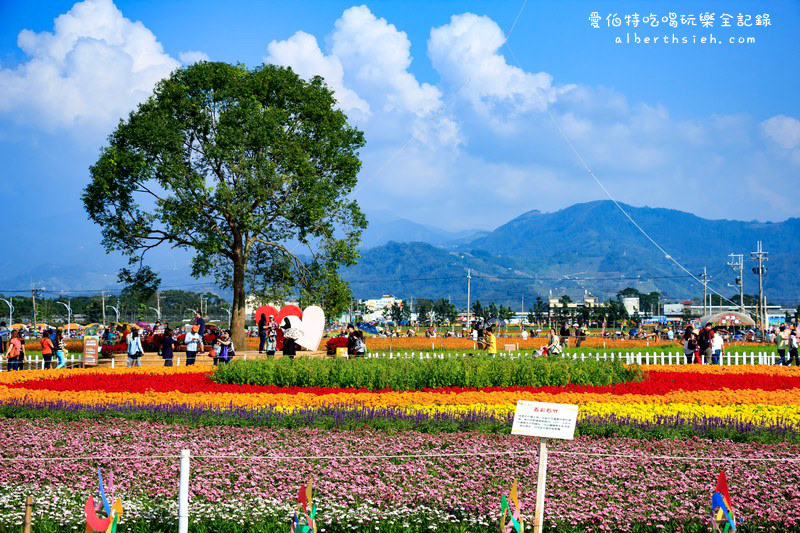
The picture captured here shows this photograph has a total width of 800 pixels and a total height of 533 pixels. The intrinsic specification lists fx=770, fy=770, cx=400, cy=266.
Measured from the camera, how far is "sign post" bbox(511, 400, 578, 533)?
238 inches

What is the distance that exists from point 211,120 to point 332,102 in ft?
18.5

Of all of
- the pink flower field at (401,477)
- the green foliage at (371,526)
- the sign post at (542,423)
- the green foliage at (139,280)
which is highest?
the green foliage at (139,280)

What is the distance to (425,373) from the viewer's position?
1717cm

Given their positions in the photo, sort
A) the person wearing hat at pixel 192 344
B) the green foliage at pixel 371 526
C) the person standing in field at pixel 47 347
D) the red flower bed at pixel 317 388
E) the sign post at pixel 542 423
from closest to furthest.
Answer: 1. the sign post at pixel 542 423
2. the green foliage at pixel 371 526
3. the red flower bed at pixel 317 388
4. the person standing in field at pixel 47 347
5. the person wearing hat at pixel 192 344

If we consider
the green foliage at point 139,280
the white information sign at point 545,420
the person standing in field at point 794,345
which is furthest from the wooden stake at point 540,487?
the green foliage at point 139,280

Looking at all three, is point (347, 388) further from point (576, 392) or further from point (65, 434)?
point (65, 434)

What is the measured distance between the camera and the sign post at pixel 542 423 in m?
6.04

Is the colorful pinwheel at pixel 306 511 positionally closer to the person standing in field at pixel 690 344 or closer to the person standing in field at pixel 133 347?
the person standing in field at pixel 133 347

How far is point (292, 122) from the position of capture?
3512cm

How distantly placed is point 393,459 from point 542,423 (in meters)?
3.58

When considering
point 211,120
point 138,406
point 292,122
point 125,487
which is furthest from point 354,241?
point 125,487

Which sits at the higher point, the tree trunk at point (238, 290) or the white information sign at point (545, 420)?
the tree trunk at point (238, 290)

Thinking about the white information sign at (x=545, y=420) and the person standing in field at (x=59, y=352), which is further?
the person standing in field at (x=59, y=352)

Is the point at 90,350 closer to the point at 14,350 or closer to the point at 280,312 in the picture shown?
the point at 14,350
